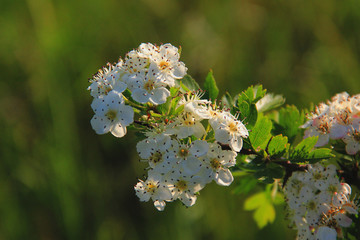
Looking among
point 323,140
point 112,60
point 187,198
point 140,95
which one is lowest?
point 187,198

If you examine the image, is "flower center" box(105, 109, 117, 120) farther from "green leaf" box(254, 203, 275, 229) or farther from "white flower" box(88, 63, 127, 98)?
"green leaf" box(254, 203, 275, 229)

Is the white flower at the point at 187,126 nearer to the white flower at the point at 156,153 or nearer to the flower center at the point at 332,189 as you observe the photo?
the white flower at the point at 156,153

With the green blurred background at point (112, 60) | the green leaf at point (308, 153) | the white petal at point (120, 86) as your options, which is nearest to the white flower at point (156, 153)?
the white petal at point (120, 86)

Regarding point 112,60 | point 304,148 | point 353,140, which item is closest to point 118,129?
point 304,148

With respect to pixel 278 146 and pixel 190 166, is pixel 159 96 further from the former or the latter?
pixel 278 146

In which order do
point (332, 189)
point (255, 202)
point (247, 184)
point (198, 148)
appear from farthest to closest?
point (255, 202) < point (247, 184) < point (332, 189) < point (198, 148)

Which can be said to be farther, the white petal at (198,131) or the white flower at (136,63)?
the white flower at (136,63)
